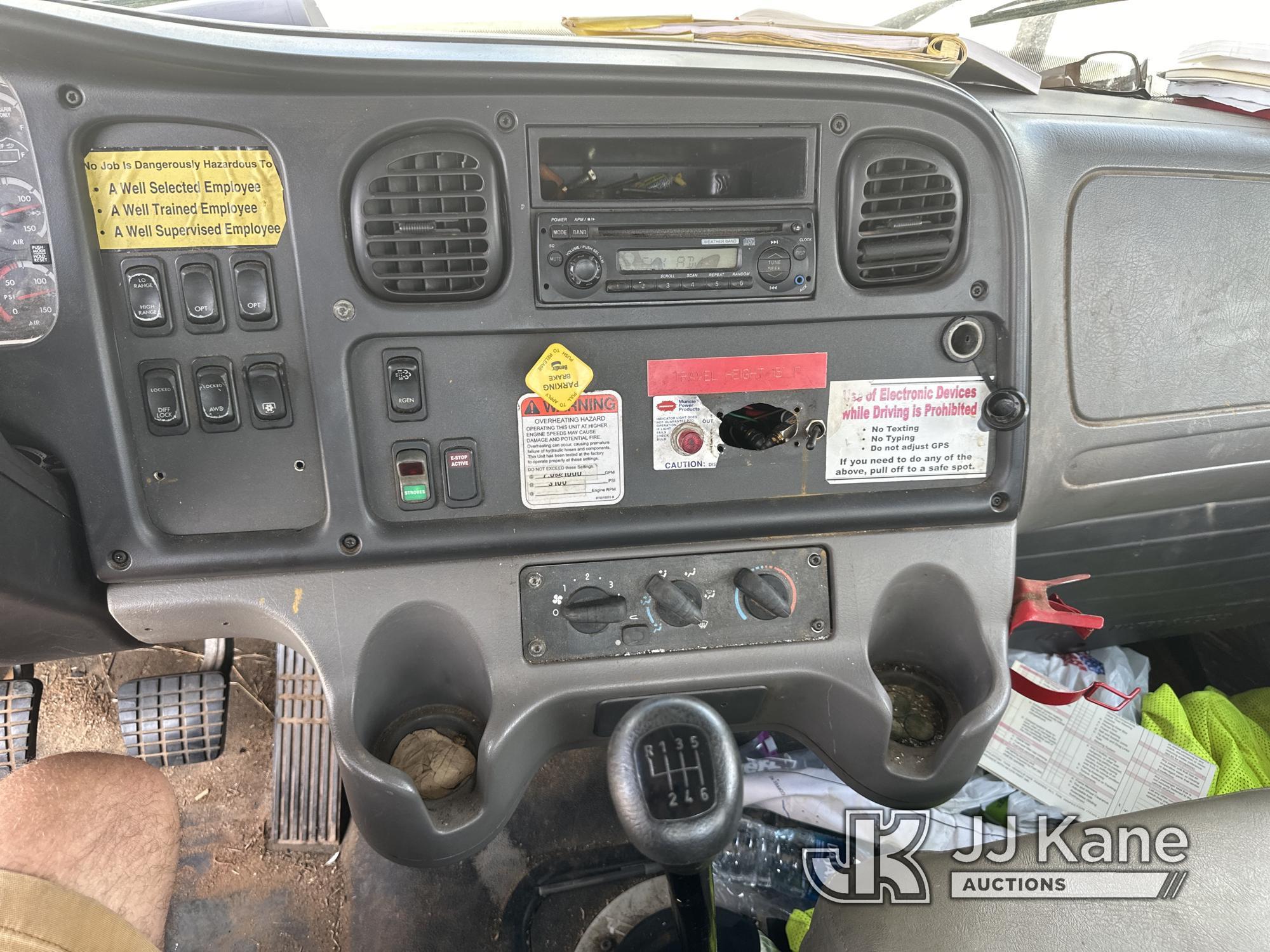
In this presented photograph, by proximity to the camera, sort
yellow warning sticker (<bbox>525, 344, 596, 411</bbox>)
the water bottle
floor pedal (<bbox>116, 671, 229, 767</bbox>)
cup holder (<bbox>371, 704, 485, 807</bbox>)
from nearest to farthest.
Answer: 1. yellow warning sticker (<bbox>525, 344, 596, 411</bbox>)
2. cup holder (<bbox>371, 704, 485, 807</bbox>)
3. floor pedal (<bbox>116, 671, 229, 767</bbox>)
4. the water bottle

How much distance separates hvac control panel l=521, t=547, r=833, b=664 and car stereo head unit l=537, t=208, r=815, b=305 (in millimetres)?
371

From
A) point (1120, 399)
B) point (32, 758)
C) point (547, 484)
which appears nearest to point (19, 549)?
point (547, 484)

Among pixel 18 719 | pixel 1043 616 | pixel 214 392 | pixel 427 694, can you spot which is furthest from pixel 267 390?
pixel 1043 616

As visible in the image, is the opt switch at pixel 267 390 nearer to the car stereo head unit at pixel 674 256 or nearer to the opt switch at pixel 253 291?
the opt switch at pixel 253 291

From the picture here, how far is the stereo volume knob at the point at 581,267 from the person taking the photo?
1010mm

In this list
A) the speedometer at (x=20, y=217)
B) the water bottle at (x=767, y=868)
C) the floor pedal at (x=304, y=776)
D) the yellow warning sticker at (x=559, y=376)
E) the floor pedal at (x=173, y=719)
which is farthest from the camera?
the floor pedal at (x=304, y=776)

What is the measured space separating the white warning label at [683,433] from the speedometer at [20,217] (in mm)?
756

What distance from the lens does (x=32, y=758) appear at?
1555 mm

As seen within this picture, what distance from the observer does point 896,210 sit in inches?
42.8

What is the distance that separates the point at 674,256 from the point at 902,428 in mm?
408

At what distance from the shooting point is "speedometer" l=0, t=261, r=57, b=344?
0.93 m

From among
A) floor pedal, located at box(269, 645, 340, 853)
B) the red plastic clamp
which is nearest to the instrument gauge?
floor pedal, located at box(269, 645, 340, 853)

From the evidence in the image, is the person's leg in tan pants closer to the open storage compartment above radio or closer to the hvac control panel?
the hvac control panel

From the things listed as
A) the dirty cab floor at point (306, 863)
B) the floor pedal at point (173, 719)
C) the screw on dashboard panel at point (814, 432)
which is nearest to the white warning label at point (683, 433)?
the screw on dashboard panel at point (814, 432)
